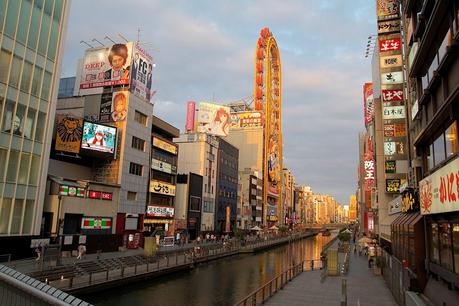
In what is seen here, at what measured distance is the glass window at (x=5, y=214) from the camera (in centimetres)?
3219

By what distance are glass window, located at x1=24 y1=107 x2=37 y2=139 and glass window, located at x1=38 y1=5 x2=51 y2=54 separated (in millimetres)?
5772

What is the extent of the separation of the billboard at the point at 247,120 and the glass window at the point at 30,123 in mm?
100174

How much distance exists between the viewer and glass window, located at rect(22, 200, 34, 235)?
113ft

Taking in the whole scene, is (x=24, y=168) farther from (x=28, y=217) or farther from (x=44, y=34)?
(x=44, y=34)

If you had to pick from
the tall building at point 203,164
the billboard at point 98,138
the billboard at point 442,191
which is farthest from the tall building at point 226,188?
the billboard at point 442,191

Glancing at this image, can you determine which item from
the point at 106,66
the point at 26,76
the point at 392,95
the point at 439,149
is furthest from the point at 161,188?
the point at 439,149

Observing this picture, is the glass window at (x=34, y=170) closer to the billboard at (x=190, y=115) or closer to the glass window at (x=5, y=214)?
the glass window at (x=5, y=214)

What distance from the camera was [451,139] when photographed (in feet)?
48.1

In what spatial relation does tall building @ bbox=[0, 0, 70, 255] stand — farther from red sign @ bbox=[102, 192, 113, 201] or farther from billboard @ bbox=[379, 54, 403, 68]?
billboard @ bbox=[379, 54, 403, 68]

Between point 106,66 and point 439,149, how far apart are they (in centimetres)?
5072

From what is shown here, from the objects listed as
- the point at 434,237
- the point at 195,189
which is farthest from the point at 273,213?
the point at 434,237

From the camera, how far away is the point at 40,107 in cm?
3638

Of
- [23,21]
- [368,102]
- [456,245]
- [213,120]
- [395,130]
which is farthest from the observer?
[213,120]

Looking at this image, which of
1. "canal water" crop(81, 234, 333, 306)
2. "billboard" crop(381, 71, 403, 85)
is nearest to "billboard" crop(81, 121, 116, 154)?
"canal water" crop(81, 234, 333, 306)
